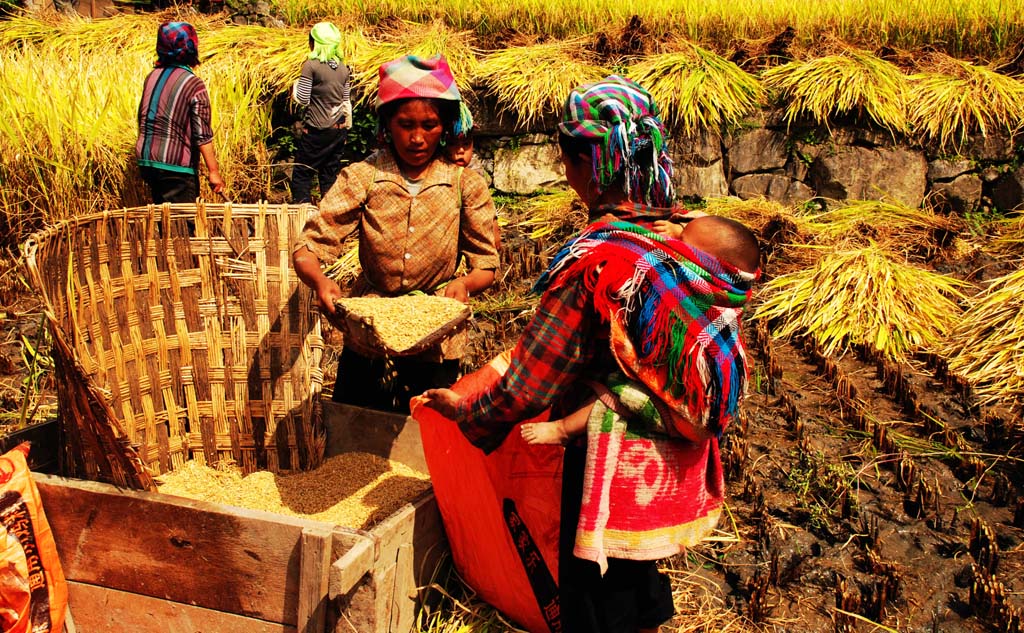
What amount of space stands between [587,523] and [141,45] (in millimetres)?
7900

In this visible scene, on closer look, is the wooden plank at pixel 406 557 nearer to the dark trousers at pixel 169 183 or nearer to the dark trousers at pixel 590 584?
the dark trousers at pixel 590 584

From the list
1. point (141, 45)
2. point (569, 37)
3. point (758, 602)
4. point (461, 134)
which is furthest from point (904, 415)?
point (141, 45)

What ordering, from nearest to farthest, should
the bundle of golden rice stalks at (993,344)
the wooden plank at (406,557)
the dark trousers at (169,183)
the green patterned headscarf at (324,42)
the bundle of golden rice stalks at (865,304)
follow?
1. the wooden plank at (406,557)
2. the bundle of golden rice stalks at (993,344)
3. the bundle of golden rice stalks at (865,304)
4. the dark trousers at (169,183)
5. the green patterned headscarf at (324,42)

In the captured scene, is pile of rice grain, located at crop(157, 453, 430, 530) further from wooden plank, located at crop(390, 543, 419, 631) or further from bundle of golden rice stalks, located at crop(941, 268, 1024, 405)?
Answer: bundle of golden rice stalks, located at crop(941, 268, 1024, 405)

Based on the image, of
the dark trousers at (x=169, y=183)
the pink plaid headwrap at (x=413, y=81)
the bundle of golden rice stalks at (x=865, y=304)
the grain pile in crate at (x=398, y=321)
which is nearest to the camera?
the grain pile in crate at (x=398, y=321)

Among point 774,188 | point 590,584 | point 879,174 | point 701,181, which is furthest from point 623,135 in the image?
point 879,174

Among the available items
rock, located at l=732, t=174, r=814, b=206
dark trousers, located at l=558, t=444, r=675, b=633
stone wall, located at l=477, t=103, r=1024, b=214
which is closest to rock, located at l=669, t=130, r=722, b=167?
stone wall, located at l=477, t=103, r=1024, b=214

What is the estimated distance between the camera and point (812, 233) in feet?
19.7

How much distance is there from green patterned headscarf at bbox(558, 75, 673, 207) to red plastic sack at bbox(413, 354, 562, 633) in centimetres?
65

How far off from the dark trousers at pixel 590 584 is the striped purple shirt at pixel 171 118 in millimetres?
3946

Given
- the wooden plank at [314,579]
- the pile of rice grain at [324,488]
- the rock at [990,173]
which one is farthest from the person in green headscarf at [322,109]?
the rock at [990,173]

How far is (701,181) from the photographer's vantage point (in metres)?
6.66

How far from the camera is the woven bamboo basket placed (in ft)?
10.5

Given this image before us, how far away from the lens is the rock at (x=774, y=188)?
659 centimetres
